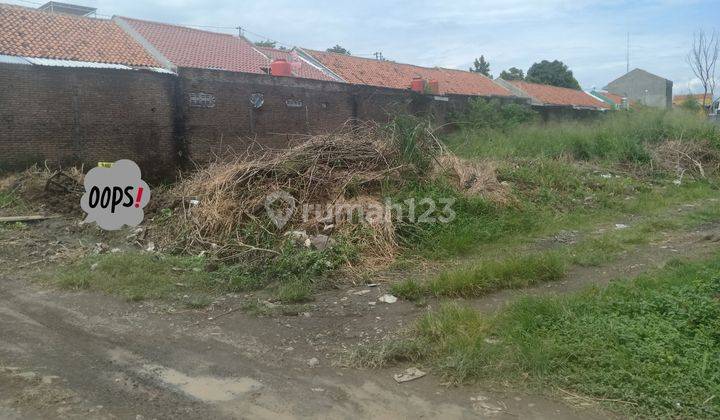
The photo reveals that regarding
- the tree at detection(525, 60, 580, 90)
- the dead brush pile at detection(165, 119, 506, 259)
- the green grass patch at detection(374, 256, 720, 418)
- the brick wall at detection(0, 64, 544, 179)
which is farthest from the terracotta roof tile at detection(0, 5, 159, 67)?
the tree at detection(525, 60, 580, 90)

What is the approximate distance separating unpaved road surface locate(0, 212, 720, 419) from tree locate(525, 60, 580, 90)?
139 feet

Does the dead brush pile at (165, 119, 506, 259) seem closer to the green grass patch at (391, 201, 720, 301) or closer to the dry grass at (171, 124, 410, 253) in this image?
the dry grass at (171, 124, 410, 253)

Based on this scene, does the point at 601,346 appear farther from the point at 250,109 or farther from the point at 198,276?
the point at 250,109

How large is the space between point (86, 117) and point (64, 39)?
4132mm

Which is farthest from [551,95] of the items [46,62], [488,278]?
[488,278]

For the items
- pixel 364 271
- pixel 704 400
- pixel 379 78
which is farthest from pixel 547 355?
pixel 379 78

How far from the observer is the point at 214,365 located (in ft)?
13.0

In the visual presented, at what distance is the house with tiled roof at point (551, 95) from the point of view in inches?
1337

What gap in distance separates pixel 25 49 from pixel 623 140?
16.5 metres

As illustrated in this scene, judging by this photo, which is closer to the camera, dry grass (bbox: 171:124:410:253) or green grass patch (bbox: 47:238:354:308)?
green grass patch (bbox: 47:238:354:308)

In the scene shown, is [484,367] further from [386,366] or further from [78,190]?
[78,190]

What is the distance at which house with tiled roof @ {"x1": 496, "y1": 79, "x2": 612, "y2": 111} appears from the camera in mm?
33969

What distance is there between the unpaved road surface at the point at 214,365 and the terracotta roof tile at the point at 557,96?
31125 mm

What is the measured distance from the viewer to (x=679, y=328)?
4023 millimetres
